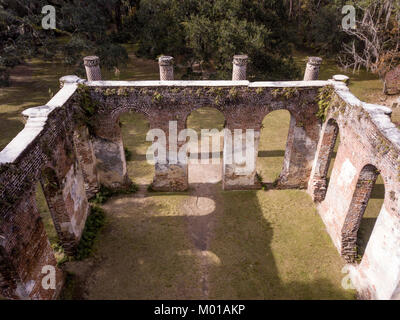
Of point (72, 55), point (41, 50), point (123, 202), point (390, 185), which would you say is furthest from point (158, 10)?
point (390, 185)

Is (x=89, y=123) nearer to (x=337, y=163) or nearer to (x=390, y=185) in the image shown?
(x=337, y=163)

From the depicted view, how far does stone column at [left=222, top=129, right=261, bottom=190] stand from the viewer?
39.8 feet

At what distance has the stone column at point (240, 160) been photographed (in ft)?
39.8

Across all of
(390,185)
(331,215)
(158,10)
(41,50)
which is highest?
(158,10)

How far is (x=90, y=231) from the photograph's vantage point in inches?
441

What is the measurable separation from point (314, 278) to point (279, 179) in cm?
477

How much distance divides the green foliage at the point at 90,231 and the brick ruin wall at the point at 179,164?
0.89ft

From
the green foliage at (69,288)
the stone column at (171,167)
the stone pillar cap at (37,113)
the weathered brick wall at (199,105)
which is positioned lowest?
the green foliage at (69,288)

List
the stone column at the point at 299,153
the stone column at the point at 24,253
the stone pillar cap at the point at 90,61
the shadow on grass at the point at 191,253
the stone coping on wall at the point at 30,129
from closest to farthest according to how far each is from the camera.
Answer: the stone column at the point at 24,253, the stone coping on wall at the point at 30,129, the shadow on grass at the point at 191,253, the stone pillar cap at the point at 90,61, the stone column at the point at 299,153

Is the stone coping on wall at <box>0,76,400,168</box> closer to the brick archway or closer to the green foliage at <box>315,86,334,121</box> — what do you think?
the green foliage at <box>315,86,334,121</box>

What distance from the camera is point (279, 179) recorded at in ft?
43.9

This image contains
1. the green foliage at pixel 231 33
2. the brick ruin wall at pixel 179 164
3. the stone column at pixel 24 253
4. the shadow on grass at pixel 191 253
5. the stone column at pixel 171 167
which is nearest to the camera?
the stone column at pixel 24 253

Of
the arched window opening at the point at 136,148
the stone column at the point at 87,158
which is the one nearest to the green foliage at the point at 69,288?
the stone column at the point at 87,158

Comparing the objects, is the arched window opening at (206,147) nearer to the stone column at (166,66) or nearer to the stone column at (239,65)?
the stone column at (239,65)
